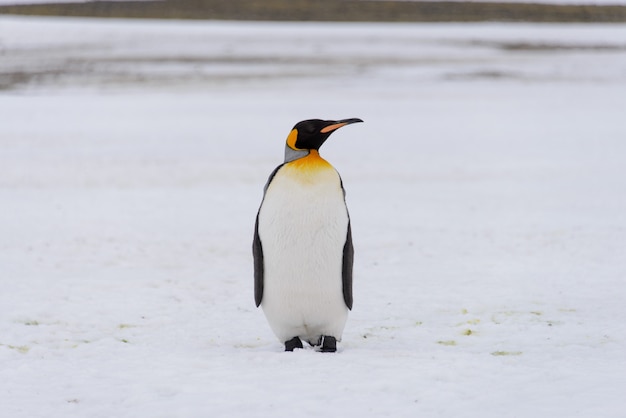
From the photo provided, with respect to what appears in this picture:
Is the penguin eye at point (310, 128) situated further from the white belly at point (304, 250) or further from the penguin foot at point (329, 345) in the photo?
the penguin foot at point (329, 345)

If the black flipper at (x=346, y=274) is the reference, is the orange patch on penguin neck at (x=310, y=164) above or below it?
above

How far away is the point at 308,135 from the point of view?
4.32 meters

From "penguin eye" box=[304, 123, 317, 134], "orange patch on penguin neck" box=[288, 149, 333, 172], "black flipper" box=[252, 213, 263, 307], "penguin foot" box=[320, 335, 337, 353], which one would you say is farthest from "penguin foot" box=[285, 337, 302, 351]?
"penguin eye" box=[304, 123, 317, 134]

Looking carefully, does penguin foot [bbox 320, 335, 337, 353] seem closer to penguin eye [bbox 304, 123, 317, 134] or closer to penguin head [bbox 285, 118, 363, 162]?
penguin head [bbox 285, 118, 363, 162]

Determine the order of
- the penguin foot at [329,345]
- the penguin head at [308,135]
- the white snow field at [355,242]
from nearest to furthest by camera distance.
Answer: the white snow field at [355,242] < the penguin head at [308,135] < the penguin foot at [329,345]

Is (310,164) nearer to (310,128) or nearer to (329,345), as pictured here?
(310,128)

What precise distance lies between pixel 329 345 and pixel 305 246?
0.51m

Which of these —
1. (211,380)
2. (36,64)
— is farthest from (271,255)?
(36,64)

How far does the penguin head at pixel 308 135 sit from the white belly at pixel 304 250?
0.11m

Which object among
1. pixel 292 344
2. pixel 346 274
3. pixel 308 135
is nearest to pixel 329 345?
pixel 292 344

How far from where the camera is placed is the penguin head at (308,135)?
4.28m

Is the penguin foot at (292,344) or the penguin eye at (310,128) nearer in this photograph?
the penguin eye at (310,128)

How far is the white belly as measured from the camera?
433 centimetres

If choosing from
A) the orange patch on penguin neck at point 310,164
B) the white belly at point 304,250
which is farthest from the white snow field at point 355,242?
the orange patch on penguin neck at point 310,164
